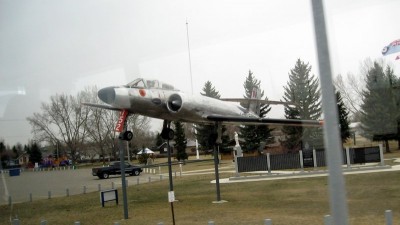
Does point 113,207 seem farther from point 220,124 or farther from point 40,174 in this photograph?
point 220,124

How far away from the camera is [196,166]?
12250 mm

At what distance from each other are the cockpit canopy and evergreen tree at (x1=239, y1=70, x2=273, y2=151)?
6.58ft

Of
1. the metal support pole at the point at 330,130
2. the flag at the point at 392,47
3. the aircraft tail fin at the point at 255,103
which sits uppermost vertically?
the flag at the point at 392,47

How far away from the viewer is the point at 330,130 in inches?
123

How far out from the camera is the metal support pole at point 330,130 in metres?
3.05

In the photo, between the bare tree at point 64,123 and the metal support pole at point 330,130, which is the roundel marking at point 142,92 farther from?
the metal support pole at point 330,130

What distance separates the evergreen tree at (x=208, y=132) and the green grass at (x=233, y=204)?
4.20 ft

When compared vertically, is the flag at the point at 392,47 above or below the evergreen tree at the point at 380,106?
above

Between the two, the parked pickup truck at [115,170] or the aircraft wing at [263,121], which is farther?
the parked pickup truck at [115,170]

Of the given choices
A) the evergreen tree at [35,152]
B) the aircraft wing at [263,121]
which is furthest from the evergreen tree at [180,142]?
the evergreen tree at [35,152]

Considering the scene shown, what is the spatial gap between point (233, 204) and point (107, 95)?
489cm

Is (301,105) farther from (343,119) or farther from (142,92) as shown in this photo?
(142,92)

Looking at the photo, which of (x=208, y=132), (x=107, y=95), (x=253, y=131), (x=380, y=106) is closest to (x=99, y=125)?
(x=107, y=95)

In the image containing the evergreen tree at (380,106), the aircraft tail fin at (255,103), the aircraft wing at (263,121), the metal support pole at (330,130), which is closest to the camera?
the metal support pole at (330,130)
